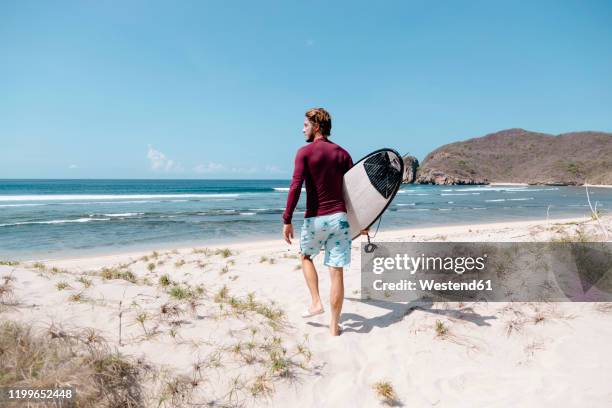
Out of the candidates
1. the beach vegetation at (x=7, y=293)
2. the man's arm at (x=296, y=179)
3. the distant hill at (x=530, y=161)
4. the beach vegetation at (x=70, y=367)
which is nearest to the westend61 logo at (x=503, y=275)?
the man's arm at (x=296, y=179)

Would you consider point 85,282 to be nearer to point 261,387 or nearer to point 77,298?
point 77,298

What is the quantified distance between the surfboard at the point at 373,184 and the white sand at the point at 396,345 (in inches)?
48.5

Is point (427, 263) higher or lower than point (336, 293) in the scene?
lower

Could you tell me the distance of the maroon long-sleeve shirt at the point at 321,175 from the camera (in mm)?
3348

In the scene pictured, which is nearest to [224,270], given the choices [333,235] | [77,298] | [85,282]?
[85,282]

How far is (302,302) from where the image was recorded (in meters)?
4.71

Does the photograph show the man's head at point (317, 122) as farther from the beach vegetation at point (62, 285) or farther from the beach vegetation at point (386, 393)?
the beach vegetation at point (62, 285)

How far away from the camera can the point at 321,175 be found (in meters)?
3.37

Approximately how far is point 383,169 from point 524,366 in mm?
2468

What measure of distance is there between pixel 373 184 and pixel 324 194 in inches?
43.6

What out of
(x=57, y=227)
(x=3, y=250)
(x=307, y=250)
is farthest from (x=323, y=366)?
(x=57, y=227)

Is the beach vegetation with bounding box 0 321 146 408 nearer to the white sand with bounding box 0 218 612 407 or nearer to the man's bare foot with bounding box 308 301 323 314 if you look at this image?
the white sand with bounding box 0 218 612 407

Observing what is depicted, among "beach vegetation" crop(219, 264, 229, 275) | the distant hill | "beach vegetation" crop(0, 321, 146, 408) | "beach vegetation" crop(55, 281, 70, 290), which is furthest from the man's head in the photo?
the distant hill

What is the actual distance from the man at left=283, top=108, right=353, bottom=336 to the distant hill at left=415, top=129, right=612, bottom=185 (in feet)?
305
